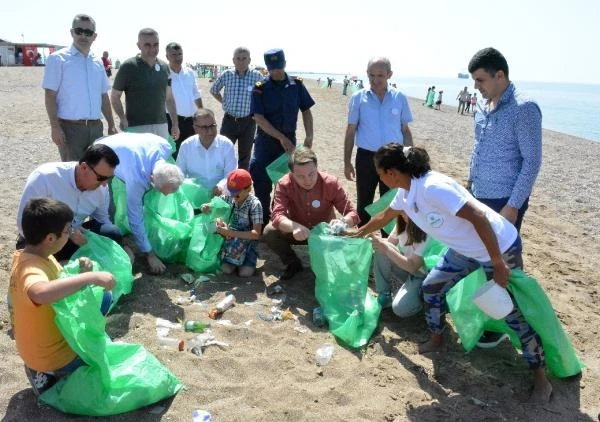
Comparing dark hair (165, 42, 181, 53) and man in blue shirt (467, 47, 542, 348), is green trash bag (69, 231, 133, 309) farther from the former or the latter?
dark hair (165, 42, 181, 53)

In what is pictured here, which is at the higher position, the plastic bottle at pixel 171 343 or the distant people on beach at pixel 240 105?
the distant people on beach at pixel 240 105

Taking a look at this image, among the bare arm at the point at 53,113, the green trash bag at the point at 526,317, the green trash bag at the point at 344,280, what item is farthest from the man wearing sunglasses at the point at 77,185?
the green trash bag at the point at 526,317

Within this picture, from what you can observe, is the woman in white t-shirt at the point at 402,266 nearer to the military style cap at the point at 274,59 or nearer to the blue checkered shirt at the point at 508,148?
the blue checkered shirt at the point at 508,148

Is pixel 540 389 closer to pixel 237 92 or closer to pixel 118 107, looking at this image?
pixel 237 92

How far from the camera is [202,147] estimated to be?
A: 14.4 ft

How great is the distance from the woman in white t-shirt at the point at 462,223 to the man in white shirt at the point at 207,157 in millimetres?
2047

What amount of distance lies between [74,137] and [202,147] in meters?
1.14

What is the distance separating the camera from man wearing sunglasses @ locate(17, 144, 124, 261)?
3008 millimetres

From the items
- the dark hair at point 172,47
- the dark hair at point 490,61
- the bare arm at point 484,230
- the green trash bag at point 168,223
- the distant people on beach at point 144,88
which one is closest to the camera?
the bare arm at point 484,230

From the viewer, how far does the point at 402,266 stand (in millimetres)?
3129

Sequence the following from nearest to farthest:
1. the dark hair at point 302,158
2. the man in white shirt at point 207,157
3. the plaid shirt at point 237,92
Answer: the dark hair at point 302,158 → the man in white shirt at point 207,157 → the plaid shirt at point 237,92

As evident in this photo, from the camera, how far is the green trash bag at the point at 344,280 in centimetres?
322

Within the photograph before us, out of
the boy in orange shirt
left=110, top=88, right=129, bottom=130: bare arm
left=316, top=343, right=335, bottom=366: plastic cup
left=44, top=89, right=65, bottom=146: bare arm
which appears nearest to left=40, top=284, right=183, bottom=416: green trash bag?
the boy in orange shirt

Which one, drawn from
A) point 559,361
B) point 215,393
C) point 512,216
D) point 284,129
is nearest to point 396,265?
point 512,216
